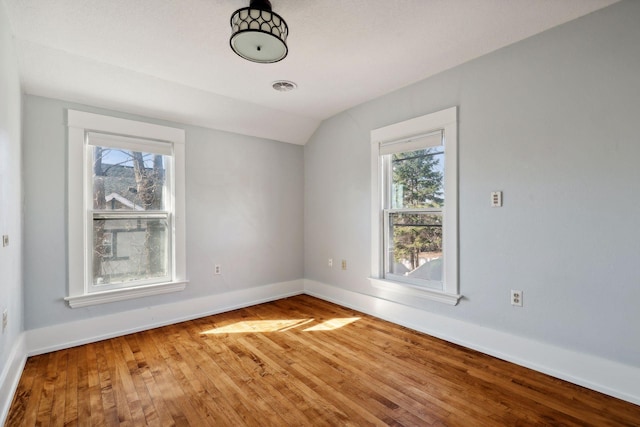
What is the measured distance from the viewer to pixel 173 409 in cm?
188

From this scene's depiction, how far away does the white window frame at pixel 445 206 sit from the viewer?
9.09ft

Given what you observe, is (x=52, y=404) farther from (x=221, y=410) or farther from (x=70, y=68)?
(x=70, y=68)

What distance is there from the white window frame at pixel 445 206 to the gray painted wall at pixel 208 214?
143cm

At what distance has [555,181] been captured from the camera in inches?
87.2

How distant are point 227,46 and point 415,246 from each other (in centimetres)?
256

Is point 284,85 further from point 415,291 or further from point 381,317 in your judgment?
point 381,317

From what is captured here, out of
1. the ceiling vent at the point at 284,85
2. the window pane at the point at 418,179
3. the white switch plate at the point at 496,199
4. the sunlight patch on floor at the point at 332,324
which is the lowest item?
the sunlight patch on floor at the point at 332,324

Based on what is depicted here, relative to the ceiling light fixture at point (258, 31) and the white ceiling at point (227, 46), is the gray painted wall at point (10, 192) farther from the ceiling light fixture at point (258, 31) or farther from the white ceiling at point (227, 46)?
the ceiling light fixture at point (258, 31)

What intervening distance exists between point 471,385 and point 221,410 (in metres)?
1.68

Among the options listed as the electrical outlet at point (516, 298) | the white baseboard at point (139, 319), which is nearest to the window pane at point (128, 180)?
the white baseboard at point (139, 319)

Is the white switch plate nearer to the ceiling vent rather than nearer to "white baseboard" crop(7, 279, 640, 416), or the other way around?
"white baseboard" crop(7, 279, 640, 416)

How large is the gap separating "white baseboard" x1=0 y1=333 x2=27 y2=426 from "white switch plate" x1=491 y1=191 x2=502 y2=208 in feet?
11.8

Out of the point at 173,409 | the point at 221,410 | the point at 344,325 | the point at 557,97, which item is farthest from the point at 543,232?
the point at 173,409

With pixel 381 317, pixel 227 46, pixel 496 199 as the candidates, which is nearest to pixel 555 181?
pixel 496 199
